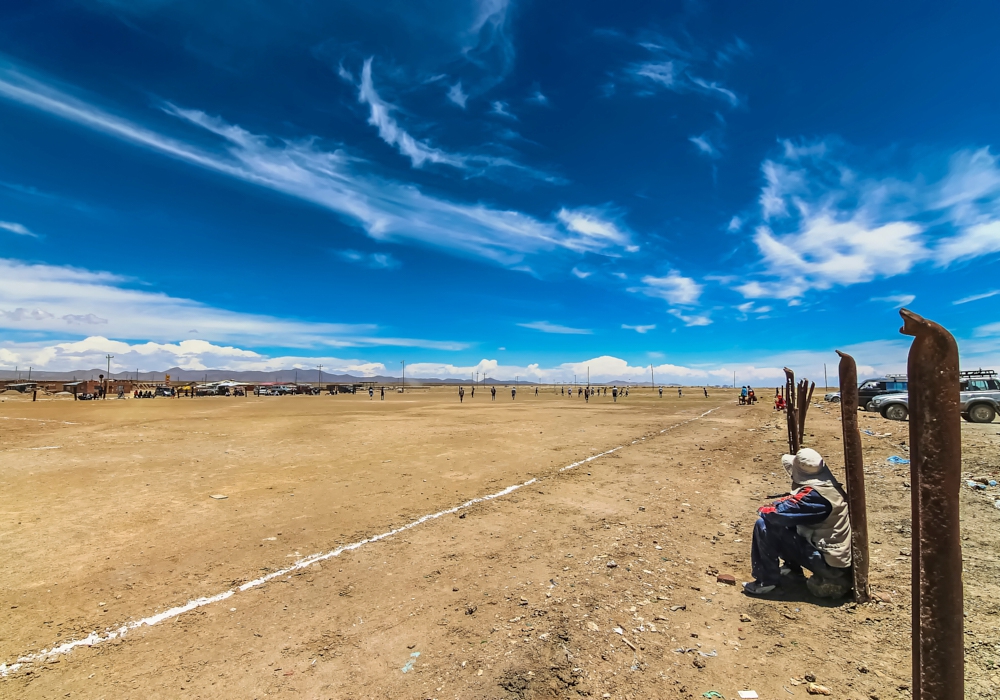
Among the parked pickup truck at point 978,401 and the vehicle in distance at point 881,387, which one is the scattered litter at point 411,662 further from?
the vehicle in distance at point 881,387

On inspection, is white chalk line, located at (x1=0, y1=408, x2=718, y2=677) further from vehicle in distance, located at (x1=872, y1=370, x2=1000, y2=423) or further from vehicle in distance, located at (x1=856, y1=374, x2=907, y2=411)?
vehicle in distance, located at (x1=856, y1=374, x2=907, y2=411)

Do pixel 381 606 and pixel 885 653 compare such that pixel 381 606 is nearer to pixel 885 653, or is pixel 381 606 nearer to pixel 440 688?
pixel 440 688

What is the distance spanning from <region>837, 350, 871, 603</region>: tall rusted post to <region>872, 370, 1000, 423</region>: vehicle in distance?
20552mm

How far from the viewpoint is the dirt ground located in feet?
13.2

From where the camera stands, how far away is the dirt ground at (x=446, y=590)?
4012 millimetres

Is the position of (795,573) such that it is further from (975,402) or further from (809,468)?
(975,402)

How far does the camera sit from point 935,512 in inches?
96.6

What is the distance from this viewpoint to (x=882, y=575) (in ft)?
18.9

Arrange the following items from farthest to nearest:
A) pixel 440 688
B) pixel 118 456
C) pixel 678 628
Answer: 1. pixel 118 456
2. pixel 678 628
3. pixel 440 688

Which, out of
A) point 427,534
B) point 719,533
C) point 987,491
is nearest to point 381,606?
point 427,534

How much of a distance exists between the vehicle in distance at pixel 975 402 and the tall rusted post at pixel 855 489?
20.6 m

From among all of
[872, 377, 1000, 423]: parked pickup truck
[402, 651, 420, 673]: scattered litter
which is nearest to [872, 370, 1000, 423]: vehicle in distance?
[872, 377, 1000, 423]: parked pickup truck

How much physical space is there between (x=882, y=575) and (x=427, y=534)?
20.6 ft

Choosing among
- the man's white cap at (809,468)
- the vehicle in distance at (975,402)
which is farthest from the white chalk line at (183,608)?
the vehicle in distance at (975,402)
